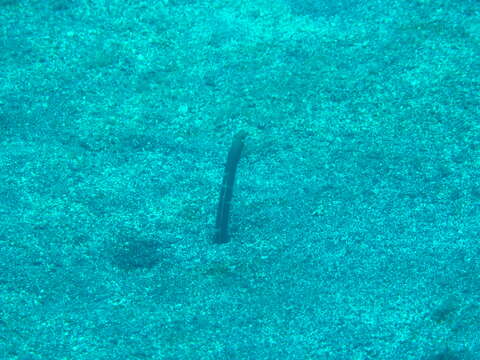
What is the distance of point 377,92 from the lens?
5512 mm

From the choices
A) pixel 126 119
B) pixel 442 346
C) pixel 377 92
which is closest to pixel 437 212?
pixel 442 346

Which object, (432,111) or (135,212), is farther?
(432,111)

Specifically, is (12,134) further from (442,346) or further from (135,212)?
(442,346)

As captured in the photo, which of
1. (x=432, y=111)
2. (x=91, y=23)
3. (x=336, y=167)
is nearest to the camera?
(x=336, y=167)

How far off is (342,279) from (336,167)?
1269 millimetres

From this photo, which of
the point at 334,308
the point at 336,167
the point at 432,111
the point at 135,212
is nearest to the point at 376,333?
the point at 334,308

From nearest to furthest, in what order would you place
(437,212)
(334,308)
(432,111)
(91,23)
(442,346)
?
1. (442,346)
2. (334,308)
3. (437,212)
4. (432,111)
5. (91,23)

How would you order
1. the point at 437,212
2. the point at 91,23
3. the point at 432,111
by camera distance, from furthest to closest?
the point at 91,23, the point at 432,111, the point at 437,212

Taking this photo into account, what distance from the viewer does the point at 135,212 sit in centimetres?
444

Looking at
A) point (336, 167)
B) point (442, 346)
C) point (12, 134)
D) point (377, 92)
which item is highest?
point (377, 92)

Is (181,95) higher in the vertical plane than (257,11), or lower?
lower

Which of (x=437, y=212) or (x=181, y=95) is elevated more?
(x=181, y=95)

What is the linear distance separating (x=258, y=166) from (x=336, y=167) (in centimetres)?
77

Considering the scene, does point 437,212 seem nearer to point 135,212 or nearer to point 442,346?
point 442,346
